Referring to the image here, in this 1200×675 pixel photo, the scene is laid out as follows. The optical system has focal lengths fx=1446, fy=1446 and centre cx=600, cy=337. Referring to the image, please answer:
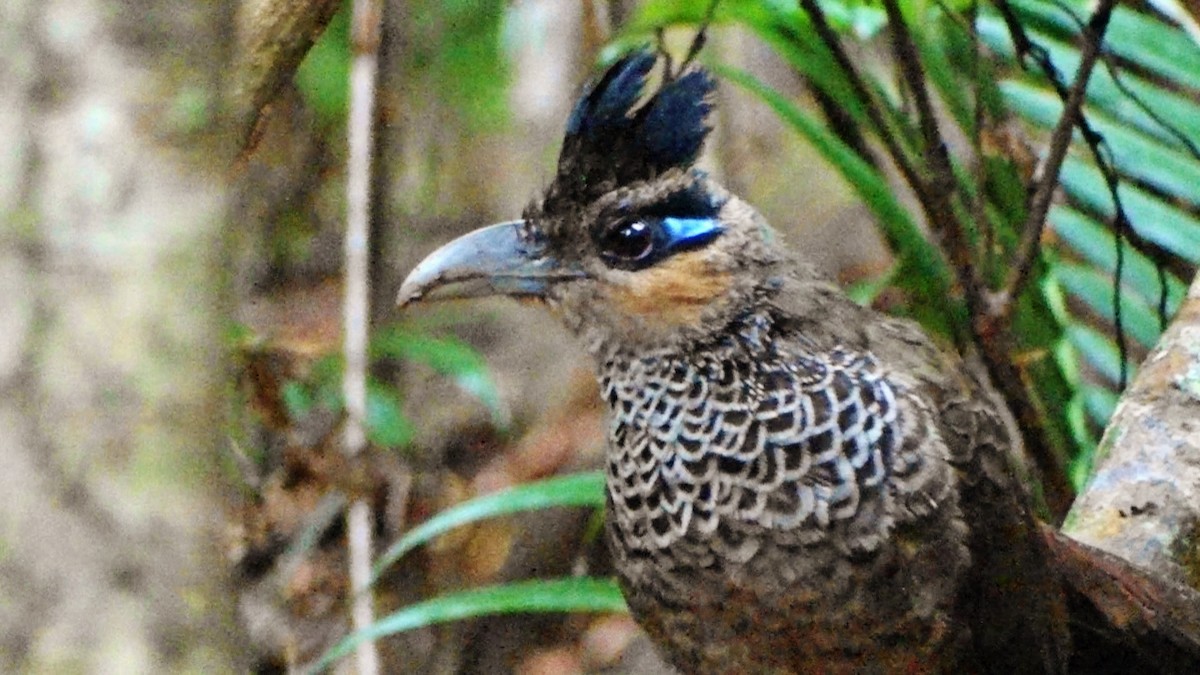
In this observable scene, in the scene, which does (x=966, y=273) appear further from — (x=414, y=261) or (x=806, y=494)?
(x=414, y=261)

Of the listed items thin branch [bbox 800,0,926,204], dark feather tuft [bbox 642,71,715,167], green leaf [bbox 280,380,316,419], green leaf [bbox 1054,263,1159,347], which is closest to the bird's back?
dark feather tuft [bbox 642,71,715,167]

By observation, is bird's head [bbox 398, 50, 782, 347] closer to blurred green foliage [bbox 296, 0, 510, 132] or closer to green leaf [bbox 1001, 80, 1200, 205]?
green leaf [bbox 1001, 80, 1200, 205]

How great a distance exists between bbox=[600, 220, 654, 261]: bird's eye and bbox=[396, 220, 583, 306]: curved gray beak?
6 centimetres

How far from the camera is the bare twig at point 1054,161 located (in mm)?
2457

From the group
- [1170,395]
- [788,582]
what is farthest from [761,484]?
[1170,395]

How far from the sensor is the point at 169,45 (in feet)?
2.56

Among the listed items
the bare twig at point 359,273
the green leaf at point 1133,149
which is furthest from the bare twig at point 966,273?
the bare twig at point 359,273

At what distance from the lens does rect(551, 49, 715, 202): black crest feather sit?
196cm

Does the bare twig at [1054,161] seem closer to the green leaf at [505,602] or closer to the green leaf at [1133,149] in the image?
the green leaf at [1133,149]

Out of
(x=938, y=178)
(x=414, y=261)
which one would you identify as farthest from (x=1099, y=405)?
(x=414, y=261)

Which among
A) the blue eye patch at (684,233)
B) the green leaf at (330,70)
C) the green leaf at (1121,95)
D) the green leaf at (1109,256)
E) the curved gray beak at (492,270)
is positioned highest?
the green leaf at (330,70)

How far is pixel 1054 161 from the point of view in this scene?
256 centimetres

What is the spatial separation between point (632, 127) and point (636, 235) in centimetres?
15

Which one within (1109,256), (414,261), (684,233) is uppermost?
(414,261)
